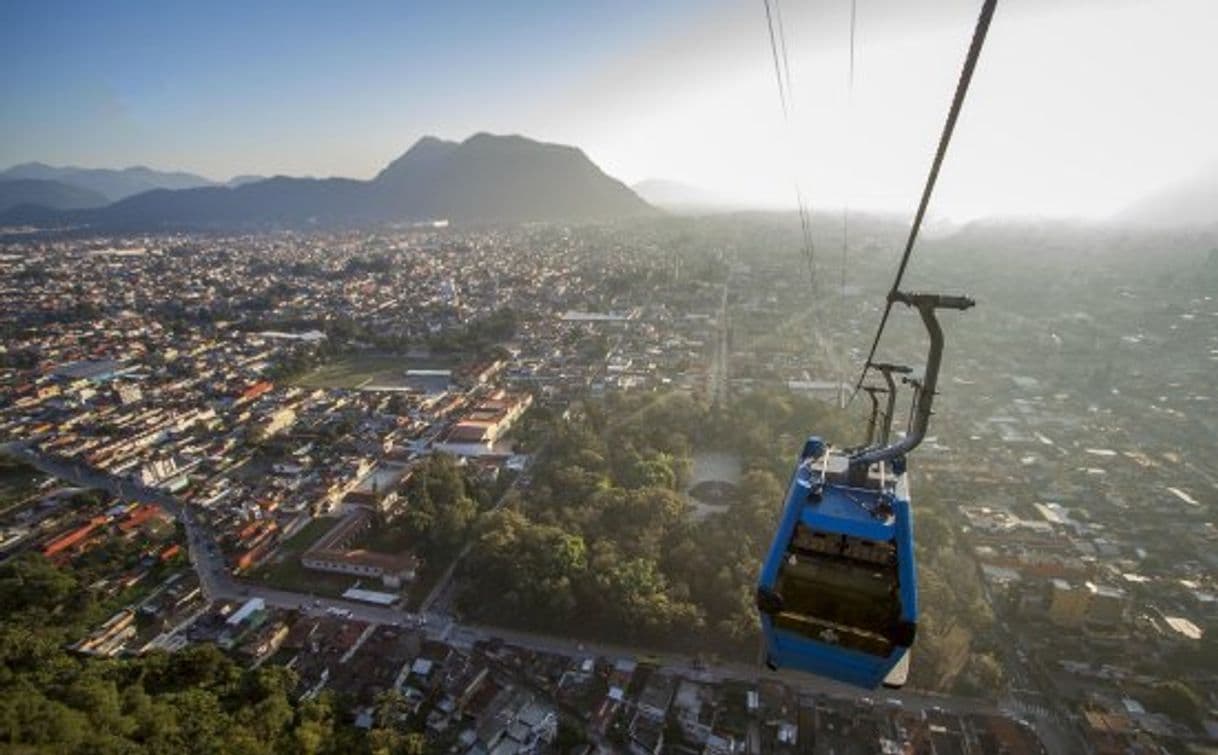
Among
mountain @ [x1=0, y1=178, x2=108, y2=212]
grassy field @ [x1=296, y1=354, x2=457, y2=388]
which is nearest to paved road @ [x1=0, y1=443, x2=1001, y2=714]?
grassy field @ [x1=296, y1=354, x2=457, y2=388]

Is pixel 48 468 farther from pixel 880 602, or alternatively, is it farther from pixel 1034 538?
pixel 1034 538

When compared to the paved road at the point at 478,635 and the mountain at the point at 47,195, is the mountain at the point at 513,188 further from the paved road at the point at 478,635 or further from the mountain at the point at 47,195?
the paved road at the point at 478,635

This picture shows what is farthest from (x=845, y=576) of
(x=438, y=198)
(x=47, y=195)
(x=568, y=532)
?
(x=47, y=195)

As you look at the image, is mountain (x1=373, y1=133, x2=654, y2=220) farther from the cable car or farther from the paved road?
the cable car

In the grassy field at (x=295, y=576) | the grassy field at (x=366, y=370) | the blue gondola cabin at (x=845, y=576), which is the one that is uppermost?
the blue gondola cabin at (x=845, y=576)

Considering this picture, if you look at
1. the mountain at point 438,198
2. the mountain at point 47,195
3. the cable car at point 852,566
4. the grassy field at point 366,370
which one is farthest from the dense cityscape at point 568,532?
the mountain at point 47,195
